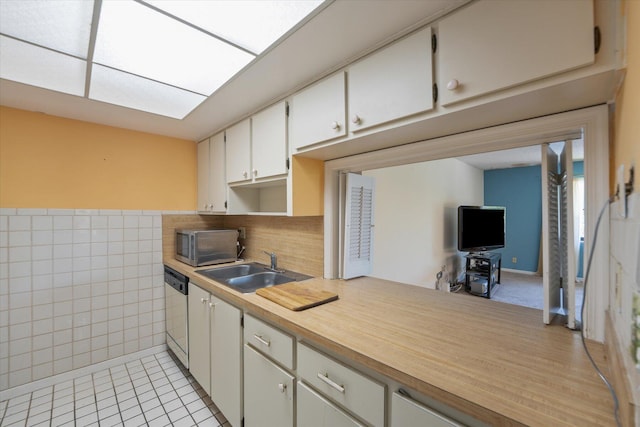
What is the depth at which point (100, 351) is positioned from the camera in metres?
2.29

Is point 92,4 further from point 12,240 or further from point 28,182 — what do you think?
point 12,240

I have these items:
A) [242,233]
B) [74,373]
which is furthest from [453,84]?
[74,373]

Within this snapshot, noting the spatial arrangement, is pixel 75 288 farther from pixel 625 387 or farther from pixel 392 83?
pixel 625 387

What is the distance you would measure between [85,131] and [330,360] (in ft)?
8.82

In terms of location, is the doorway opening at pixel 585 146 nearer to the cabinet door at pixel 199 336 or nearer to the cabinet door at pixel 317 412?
the cabinet door at pixel 317 412

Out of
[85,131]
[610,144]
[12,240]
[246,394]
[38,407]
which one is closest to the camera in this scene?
[610,144]

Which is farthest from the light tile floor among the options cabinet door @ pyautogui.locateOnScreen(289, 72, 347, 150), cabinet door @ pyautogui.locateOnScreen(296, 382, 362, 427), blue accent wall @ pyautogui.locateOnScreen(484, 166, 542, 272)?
blue accent wall @ pyautogui.locateOnScreen(484, 166, 542, 272)

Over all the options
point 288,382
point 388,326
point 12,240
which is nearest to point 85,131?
point 12,240

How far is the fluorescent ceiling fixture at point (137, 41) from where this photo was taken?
1.00 meters

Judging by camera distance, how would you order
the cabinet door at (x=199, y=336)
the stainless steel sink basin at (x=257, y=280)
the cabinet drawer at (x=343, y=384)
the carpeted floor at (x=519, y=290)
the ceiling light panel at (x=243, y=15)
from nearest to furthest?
the cabinet drawer at (x=343, y=384) → the ceiling light panel at (x=243, y=15) → the cabinet door at (x=199, y=336) → the stainless steel sink basin at (x=257, y=280) → the carpeted floor at (x=519, y=290)

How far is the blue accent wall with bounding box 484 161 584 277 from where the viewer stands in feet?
16.8

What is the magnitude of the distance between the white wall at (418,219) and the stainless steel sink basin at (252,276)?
0.83m

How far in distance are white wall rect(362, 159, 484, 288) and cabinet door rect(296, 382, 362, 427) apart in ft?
4.57

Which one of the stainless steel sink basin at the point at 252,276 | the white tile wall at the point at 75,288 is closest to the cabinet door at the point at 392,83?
the stainless steel sink basin at the point at 252,276
